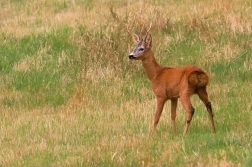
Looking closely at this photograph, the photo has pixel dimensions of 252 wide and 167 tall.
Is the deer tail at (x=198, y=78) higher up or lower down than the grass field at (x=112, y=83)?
higher up

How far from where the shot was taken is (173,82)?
9.74 m

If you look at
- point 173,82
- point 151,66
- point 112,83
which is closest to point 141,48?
point 151,66

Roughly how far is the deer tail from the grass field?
0.64 metres

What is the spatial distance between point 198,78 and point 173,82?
49 cm

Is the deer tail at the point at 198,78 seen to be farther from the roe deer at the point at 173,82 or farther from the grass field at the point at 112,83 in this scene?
the grass field at the point at 112,83

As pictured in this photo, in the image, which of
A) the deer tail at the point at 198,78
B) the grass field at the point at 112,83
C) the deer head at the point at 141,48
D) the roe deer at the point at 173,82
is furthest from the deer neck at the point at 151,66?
the deer tail at the point at 198,78

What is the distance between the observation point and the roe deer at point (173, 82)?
30.9 ft

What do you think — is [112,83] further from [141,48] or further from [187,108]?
[187,108]

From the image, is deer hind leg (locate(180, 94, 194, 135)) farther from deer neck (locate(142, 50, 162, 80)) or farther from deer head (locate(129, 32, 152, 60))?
deer head (locate(129, 32, 152, 60))

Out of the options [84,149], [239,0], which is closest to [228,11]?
[239,0]

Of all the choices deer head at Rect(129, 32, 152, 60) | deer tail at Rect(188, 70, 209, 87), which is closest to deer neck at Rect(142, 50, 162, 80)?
deer head at Rect(129, 32, 152, 60)

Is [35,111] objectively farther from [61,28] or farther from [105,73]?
[61,28]

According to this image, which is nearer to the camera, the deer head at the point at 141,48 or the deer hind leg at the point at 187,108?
the deer hind leg at the point at 187,108

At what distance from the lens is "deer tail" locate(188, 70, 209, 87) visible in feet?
30.6
